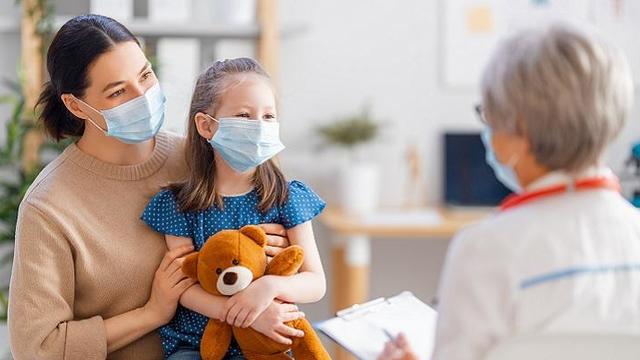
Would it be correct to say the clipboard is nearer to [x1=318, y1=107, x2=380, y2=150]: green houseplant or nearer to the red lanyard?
the red lanyard

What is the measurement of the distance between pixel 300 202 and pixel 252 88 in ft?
0.79

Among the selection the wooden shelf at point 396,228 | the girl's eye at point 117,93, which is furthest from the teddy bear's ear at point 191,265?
the wooden shelf at point 396,228

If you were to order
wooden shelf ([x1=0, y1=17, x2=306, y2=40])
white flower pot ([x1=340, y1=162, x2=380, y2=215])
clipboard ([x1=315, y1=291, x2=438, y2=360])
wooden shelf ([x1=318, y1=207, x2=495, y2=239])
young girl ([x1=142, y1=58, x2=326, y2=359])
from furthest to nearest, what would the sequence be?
white flower pot ([x1=340, y1=162, x2=380, y2=215])
wooden shelf ([x1=0, y1=17, x2=306, y2=40])
wooden shelf ([x1=318, y1=207, x2=495, y2=239])
young girl ([x1=142, y1=58, x2=326, y2=359])
clipboard ([x1=315, y1=291, x2=438, y2=360])

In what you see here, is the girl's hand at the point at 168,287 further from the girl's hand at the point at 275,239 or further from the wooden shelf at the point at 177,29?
the wooden shelf at the point at 177,29

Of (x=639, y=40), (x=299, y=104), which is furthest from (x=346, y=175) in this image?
(x=639, y=40)

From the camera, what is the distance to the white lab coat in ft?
3.79

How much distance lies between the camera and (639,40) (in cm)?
387

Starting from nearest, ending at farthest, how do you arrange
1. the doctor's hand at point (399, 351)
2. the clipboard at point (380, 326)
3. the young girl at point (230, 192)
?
1. the doctor's hand at point (399, 351)
2. the clipboard at point (380, 326)
3. the young girl at point (230, 192)

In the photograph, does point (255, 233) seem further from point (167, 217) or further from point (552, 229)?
point (552, 229)

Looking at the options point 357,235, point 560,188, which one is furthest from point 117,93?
point 357,235

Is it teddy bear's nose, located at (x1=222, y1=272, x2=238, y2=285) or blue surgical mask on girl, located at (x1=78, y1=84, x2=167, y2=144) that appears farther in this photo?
blue surgical mask on girl, located at (x1=78, y1=84, x2=167, y2=144)

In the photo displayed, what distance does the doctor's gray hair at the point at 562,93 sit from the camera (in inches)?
45.5

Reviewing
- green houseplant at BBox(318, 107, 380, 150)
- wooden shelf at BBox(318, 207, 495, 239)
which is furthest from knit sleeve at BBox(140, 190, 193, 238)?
green houseplant at BBox(318, 107, 380, 150)

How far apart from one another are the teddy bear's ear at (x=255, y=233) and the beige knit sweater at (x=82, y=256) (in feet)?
0.70
